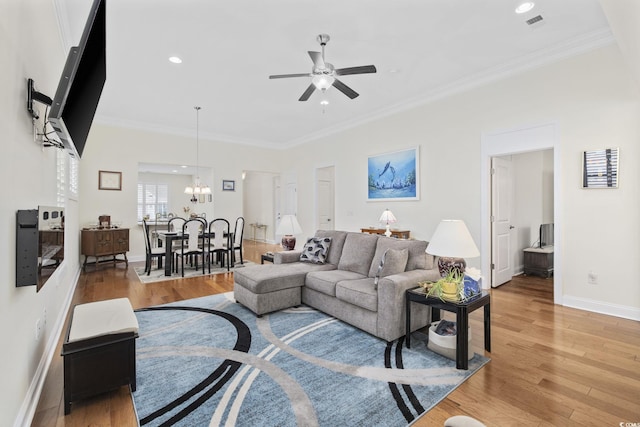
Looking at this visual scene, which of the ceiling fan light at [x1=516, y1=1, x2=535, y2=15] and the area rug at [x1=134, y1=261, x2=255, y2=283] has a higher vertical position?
the ceiling fan light at [x1=516, y1=1, x2=535, y2=15]

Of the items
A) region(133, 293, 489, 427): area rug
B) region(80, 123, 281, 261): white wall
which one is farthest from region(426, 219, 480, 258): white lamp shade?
region(80, 123, 281, 261): white wall

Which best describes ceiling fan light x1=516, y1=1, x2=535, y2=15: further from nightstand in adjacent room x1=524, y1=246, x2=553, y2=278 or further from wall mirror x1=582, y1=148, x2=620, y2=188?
nightstand in adjacent room x1=524, y1=246, x2=553, y2=278

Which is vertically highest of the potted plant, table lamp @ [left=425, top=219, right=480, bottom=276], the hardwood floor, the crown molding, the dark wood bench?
the crown molding

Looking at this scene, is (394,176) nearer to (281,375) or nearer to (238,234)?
(238,234)

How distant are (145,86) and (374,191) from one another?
4400 mm

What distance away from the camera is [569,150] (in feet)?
12.2

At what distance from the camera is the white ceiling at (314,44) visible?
298 centimetres

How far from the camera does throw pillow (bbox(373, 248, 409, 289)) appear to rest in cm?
297

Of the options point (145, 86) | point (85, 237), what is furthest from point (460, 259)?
point (85, 237)

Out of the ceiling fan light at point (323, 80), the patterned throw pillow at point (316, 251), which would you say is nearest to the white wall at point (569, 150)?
the patterned throw pillow at point (316, 251)

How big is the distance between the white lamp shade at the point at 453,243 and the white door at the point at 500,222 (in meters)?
2.61

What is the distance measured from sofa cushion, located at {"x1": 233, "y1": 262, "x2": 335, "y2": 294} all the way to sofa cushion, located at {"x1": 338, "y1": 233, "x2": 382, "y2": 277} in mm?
290

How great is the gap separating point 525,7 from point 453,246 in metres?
2.54

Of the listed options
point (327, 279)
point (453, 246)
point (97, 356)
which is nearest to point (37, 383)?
point (97, 356)
